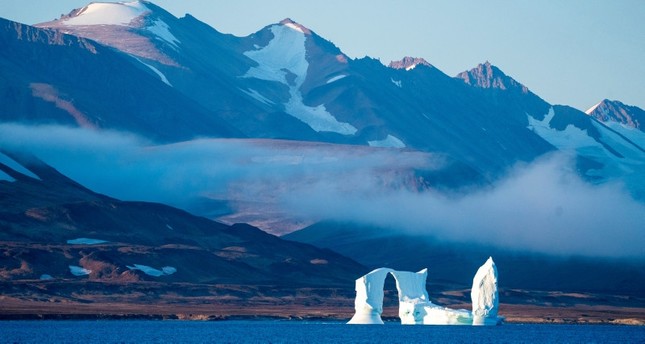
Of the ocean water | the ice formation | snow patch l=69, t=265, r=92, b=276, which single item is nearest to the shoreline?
the ocean water

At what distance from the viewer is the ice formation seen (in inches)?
4769

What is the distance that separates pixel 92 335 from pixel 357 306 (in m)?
27.4

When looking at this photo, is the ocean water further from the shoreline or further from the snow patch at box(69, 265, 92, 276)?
the snow patch at box(69, 265, 92, 276)

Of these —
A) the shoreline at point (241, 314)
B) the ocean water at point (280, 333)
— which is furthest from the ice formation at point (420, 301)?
the shoreline at point (241, 314)

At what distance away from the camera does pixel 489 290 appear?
121 m

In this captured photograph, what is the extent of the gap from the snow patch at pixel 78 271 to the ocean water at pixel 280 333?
4971 cm

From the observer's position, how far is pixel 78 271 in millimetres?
189000

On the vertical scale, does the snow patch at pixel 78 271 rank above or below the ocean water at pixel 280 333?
above

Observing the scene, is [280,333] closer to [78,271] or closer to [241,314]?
[241,314]

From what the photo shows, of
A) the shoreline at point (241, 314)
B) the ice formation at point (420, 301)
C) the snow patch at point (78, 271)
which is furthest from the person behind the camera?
the snow patch at point (78, 271)

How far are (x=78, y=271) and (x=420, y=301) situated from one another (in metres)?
74.5

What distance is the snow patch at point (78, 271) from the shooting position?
188000 mm

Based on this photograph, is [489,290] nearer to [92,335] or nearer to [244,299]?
[92,335]

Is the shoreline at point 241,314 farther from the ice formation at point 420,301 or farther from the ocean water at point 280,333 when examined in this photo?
the ice formation at point 420,301
